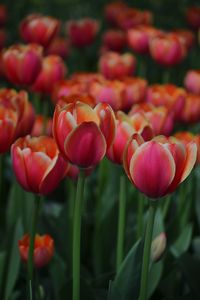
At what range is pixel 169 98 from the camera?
5.23 ft

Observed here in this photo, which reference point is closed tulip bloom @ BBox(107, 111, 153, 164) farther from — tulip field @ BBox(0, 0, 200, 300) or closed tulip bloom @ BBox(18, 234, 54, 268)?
closed tulip bloom @ BBox(18, 234, 54, 268)

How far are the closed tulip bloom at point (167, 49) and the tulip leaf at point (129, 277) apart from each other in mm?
958

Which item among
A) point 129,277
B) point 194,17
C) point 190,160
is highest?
point 190,160

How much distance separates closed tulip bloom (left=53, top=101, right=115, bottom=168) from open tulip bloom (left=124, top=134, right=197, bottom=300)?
0.14ft

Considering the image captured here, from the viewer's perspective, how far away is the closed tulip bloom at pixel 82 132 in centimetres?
93

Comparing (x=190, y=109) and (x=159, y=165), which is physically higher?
(x=159, y=165)

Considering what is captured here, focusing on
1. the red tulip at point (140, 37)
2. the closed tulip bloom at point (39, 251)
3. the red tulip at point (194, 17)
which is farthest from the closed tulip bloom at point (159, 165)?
the red tulip at point (194, 17)

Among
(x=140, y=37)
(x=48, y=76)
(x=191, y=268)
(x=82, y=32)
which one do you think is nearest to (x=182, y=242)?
(x=191, y=268)

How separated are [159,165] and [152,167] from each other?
0.04 feet

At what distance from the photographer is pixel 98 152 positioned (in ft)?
3.13

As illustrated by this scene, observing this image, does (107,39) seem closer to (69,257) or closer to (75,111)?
(69,257)

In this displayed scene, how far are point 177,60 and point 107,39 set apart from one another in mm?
724

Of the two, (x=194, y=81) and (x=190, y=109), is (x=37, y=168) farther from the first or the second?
(x=194, y=81)

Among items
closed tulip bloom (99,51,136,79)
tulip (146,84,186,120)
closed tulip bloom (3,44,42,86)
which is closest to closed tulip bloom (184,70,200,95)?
closed tulip bloom (99,51,136,79)
